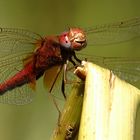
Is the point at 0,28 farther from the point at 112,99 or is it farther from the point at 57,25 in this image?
the point at 112,99

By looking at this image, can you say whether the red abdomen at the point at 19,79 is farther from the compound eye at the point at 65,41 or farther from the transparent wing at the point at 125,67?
the transparent wing at the point at 125,67

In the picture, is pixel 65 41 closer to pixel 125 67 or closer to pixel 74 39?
pixel 74 39

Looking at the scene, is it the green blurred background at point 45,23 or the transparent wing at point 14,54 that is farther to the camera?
the transparent wing at point 14,54

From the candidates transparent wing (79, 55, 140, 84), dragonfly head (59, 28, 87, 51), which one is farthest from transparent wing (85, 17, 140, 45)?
transparent wing (79, 55, 140, 84)

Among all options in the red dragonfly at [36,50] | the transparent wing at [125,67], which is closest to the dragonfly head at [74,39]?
the red dragonfly at [36,50]

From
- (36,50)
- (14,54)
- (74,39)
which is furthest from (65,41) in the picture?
(14,54)

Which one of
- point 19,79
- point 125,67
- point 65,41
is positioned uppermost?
point 65,41

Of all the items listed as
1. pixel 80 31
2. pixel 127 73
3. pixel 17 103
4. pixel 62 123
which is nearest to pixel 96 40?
pixel 80 31
